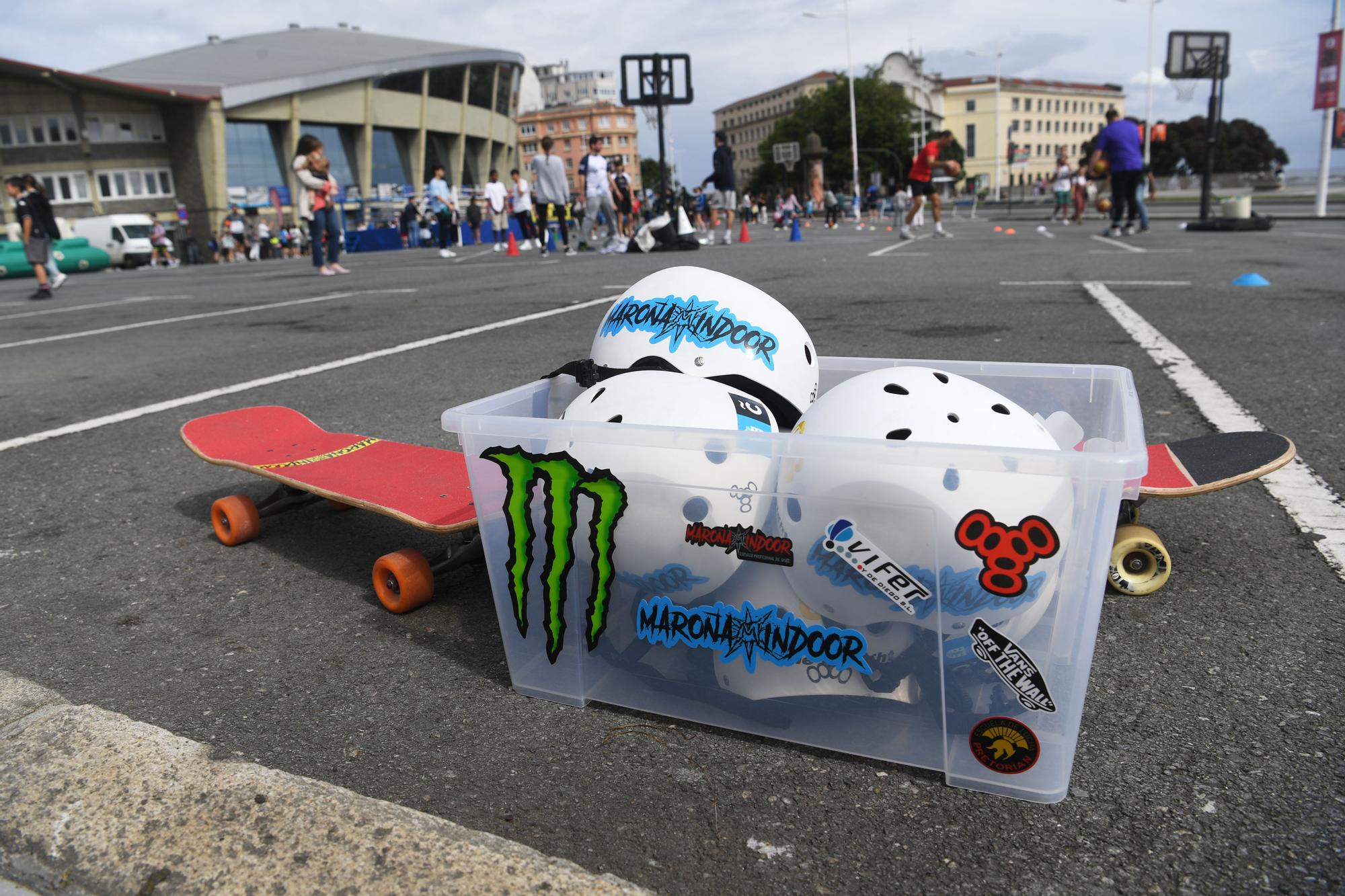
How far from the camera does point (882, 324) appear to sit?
6445 millimetres

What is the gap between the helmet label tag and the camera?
157 centimetres

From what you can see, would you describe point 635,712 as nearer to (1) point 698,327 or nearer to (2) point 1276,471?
(1) point 698,327

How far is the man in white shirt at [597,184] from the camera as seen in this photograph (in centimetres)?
1727

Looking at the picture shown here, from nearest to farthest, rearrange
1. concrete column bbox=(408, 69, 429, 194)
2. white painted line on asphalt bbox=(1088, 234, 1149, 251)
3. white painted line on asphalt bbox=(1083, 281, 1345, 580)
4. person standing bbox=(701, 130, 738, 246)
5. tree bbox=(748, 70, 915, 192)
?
1. white painted line on asphalt bbox=(1083, 281, 1345, 580)
2. white painted line on asphalt bbox=(1088, 234, 1149, 251)
3. person standing bbox=(701, 130, 738, 246)
4. concrete column bbox=(408, 69, 429, 194)
5. tree bbox=(748, 70, 915, 192)

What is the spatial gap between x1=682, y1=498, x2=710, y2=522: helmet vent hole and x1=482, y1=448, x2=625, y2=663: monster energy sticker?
4.9 inches

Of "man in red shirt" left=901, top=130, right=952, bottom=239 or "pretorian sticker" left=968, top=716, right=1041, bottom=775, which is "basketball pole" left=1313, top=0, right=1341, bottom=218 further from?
"pretorian sticker" left=968, top=716, right=1041, bottom=775

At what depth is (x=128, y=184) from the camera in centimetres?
5509

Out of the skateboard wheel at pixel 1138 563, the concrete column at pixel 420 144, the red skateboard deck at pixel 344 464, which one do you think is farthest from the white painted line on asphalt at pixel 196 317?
the concrete column at pixel 420 144

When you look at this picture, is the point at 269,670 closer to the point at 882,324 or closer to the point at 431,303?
the point at 882,324

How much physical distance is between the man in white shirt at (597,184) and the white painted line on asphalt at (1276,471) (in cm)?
1264

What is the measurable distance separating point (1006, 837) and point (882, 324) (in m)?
5.22

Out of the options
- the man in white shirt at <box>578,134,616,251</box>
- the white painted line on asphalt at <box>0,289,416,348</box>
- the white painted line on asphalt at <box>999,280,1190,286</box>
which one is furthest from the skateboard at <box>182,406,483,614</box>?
the man in white shirt at <box>578,134,616,251</box>

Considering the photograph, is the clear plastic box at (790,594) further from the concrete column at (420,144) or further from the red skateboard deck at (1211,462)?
the concrete column at (420,144)

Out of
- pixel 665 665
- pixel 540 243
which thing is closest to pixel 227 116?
pixel 540 243
